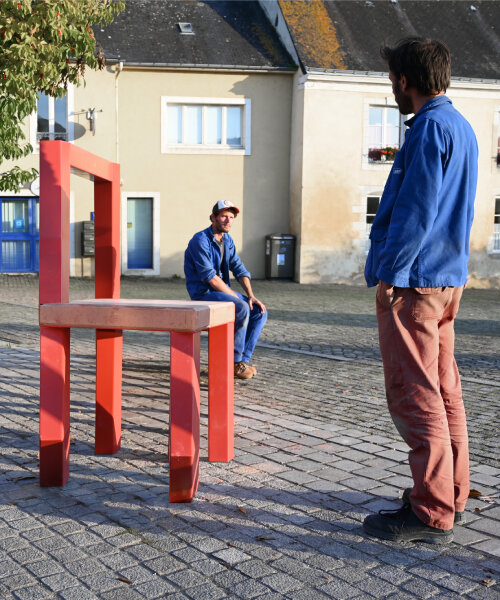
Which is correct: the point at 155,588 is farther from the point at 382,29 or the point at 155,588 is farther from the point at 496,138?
the point at 382,29

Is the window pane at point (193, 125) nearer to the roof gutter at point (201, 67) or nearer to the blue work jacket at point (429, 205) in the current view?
the roof gutter at point (201, 67)

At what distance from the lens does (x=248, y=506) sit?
3.81 metres

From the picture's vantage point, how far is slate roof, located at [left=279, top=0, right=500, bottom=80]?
24609 mm

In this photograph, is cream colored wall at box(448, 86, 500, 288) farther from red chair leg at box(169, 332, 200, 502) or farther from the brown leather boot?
red chair leg at box(169, 332, 200, 502)

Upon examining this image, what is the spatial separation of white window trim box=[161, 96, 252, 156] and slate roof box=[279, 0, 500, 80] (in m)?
2.50

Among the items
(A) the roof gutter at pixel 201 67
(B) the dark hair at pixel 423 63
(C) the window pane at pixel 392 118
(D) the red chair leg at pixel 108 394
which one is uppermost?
(A) the roof gutter at pixel 201 67

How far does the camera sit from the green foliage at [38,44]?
8.19m

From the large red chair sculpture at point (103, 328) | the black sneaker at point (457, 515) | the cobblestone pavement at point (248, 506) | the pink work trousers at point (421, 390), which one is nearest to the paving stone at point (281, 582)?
the cobblestone pavement at point (248, 506)

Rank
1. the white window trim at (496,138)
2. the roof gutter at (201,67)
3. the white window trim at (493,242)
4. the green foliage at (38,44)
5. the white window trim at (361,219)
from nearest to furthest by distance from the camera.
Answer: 1. the green foliage at (38,44)
2. the roof gutter at (201,67)
3. the white window trim at (361,219)
4. the white window trim at (496,138)
5. the white window trim at (493,242)

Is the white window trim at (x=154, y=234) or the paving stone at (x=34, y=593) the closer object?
the paving stone at (x=34, y=593)

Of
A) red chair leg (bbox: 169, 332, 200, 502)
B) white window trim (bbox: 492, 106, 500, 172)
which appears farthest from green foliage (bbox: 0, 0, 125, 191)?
white window trim (bbox: 492, 106, 500, 172)

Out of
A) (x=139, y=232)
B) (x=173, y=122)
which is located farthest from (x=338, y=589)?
(x=173, y=122)

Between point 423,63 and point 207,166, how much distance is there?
2212cm

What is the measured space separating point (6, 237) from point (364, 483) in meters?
22.6
